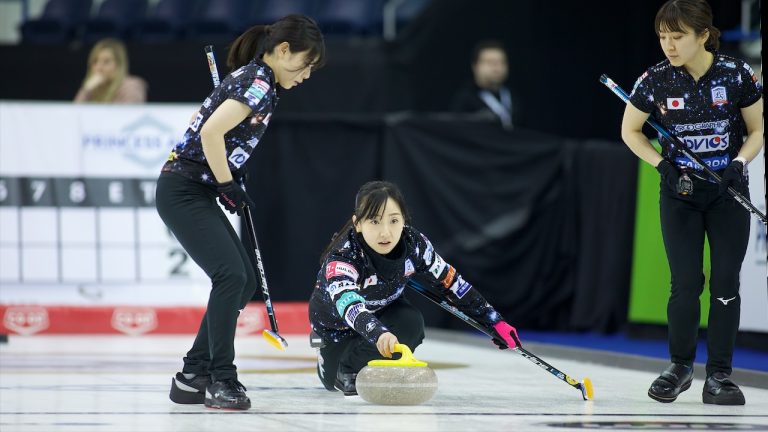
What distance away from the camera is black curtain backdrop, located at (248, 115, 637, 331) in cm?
830

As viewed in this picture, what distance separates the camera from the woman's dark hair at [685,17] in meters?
4.37

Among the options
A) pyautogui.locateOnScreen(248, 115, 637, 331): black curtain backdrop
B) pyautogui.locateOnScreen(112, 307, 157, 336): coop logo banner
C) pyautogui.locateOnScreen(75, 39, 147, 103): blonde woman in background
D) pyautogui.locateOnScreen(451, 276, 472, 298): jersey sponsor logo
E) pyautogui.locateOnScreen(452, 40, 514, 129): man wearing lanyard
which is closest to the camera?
pyautogui.locateOnScreen(451, 276, 472, 298): jersey sponsor logo

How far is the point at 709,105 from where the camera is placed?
4465mm

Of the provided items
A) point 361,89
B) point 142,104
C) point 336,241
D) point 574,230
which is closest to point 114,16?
point 361,89

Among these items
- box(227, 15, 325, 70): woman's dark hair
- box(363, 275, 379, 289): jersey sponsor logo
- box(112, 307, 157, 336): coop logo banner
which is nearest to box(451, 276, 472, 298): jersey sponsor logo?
box(363, 275, 379, 289): jersey sponsor logo

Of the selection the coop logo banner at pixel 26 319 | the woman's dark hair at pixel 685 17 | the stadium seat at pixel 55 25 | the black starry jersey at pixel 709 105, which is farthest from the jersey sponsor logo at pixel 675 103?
the stadium seat at pixel 55 25

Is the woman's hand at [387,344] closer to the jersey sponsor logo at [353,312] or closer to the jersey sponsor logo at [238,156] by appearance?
the jersey sponsor logo at [353,312]

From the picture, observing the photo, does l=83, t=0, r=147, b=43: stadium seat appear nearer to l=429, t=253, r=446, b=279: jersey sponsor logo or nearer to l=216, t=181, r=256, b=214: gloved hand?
l=429, t=253, r=446, b=279: jersey sponsor logo

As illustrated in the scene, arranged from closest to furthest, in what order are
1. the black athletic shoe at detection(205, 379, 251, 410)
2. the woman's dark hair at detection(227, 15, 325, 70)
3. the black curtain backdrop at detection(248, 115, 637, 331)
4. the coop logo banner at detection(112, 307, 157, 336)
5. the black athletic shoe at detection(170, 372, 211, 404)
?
the black athletic shoe at detection(205, 379, 251, 410), the woman's dark hair at detection(227, 15, 325, 70), the black athletic shoe at detection(170, 372, 211, 404), the coop logo banner at detection(112, 307, 157, 336), the black curtain backdrop at detection(248, 115, 637, 331)

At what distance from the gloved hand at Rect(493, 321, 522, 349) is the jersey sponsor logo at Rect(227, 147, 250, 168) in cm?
110

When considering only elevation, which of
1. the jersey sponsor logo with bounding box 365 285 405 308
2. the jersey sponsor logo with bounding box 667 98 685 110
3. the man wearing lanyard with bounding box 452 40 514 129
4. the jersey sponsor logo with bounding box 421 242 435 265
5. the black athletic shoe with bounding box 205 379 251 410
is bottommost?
the black athletic shoe with bounding box 205 379 251 410

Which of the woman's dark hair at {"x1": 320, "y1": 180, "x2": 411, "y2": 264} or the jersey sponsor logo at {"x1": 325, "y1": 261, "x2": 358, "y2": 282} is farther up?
the woman's dark hair at {"x1": 320, "y1": 180, "x2": 411, "y2": 264}

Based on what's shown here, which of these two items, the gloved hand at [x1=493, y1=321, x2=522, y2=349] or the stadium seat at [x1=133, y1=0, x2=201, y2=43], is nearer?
the gloved hand at [x1=493, y1=321, x2=522, y2=349]

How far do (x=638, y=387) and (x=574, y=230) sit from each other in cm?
350
